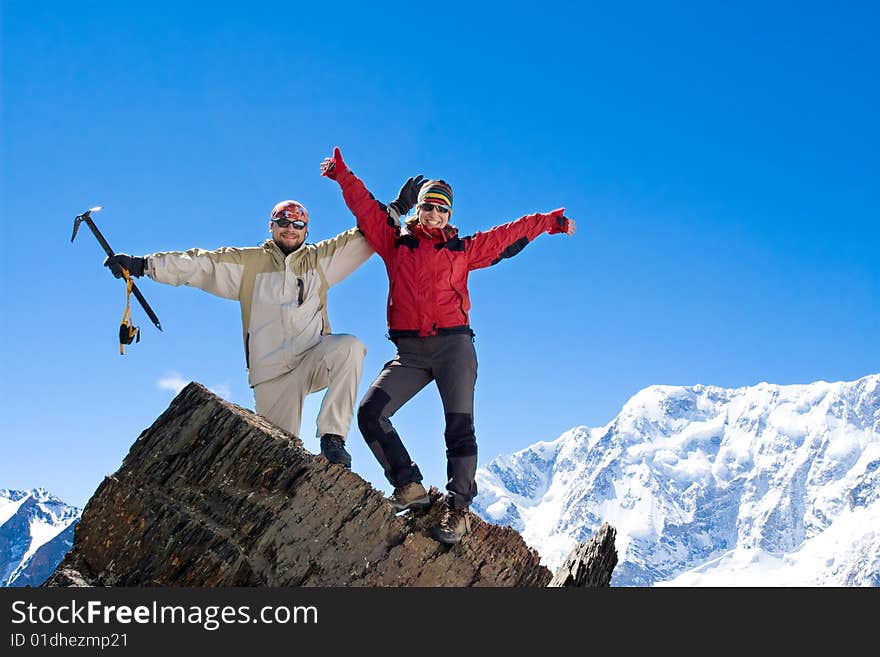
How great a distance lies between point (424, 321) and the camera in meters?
10.7

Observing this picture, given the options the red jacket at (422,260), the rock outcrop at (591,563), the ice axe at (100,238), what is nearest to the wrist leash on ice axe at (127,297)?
the ice axe at (100,238)

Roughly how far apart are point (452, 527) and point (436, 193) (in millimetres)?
3997

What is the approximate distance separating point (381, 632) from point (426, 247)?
471 centimetres

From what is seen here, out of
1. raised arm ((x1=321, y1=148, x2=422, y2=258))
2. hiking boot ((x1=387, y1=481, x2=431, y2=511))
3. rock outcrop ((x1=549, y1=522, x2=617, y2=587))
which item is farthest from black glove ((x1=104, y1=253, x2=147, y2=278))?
rock outcrop ((x1=549, y1=522, x2=617, y2=587))

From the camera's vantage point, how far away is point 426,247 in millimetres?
10875

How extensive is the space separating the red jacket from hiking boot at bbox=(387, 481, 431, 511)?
70.9 inches

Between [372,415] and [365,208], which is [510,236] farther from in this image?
[372,415]

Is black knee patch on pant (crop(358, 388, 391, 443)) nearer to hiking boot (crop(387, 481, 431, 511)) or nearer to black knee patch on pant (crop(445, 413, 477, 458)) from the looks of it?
hiking boot (crop(387, 481, 431, 511))

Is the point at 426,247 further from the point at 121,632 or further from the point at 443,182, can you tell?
the point at 121,632

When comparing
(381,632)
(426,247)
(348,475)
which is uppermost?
(426,247)

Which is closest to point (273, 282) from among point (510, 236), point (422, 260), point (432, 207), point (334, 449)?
point (422, 260)

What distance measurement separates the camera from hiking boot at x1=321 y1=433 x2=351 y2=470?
10.2 metres

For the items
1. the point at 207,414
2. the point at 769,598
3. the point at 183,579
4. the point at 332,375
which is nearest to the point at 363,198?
the point at 332,375

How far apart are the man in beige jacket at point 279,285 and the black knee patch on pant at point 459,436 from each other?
163 centimetres
